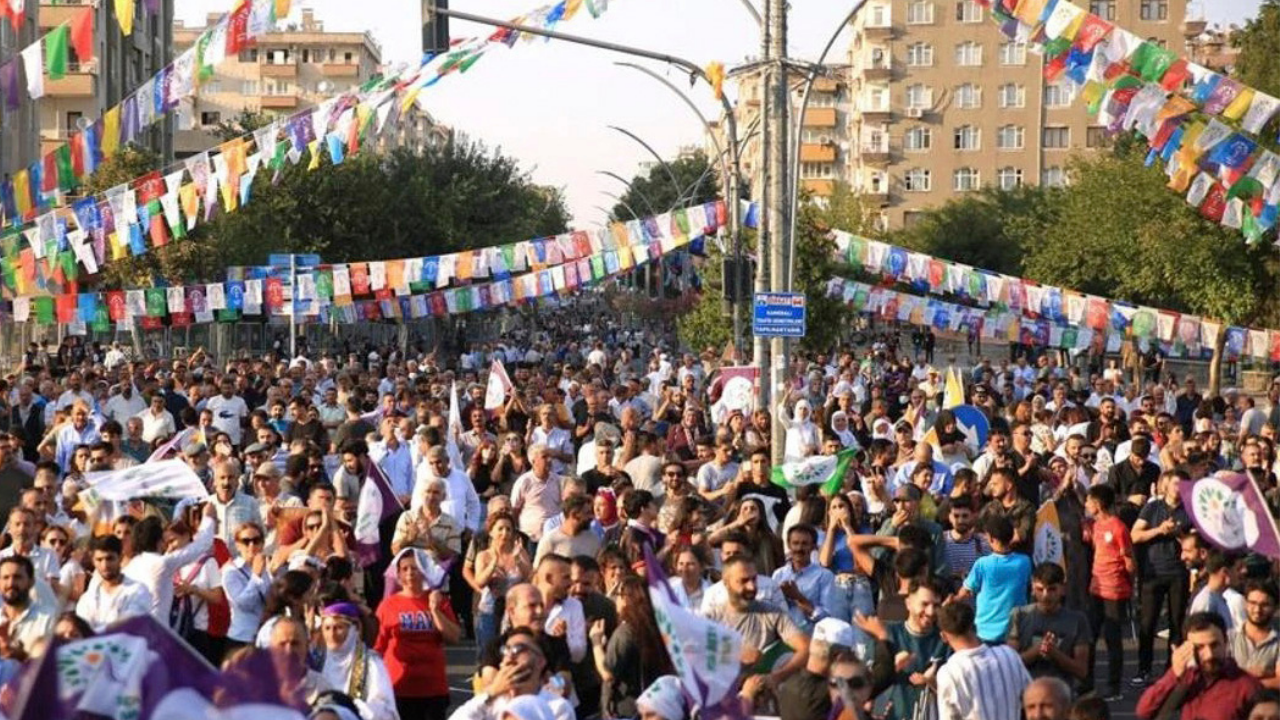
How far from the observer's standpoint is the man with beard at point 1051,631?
9867 mm

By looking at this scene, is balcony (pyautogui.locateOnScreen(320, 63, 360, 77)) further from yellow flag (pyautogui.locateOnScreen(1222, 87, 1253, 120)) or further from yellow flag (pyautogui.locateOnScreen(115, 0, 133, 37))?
yellow flag (pyautogui.locateOnScreen(1222, 87, 1253, 120))

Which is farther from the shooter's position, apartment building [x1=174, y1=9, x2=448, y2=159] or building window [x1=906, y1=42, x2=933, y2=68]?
apartment building [x1=174, y1=9, x2=448, y2=159]

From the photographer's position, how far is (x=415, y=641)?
9.78 m

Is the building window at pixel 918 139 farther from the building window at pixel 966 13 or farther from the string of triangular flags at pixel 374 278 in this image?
the string of triangular flags at pixel 374 278

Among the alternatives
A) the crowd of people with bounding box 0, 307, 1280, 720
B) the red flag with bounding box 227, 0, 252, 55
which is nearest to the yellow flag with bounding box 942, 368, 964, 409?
the crowd of people with bounding box 0, 307, 1280, 720

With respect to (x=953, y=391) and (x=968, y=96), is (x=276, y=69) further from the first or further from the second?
(x=953, y=391)

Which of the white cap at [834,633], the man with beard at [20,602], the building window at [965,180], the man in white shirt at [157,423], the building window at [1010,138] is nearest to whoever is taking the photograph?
the white cap at [834,633]

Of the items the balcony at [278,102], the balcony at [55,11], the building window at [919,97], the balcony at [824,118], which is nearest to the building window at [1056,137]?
the building window at [919,97]

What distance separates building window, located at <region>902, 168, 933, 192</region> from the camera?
108312 millimetres

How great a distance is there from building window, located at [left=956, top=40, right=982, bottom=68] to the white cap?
98.7 m

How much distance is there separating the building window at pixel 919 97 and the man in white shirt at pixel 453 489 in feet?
310

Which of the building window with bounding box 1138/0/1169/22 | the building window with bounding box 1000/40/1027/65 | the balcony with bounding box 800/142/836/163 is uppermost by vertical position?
the building window with bounding box 1138/0/1169/22

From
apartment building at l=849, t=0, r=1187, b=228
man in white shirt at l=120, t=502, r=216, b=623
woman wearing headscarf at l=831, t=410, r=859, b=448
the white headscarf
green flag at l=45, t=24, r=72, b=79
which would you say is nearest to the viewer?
the white headscarf

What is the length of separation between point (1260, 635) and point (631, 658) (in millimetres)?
2669
